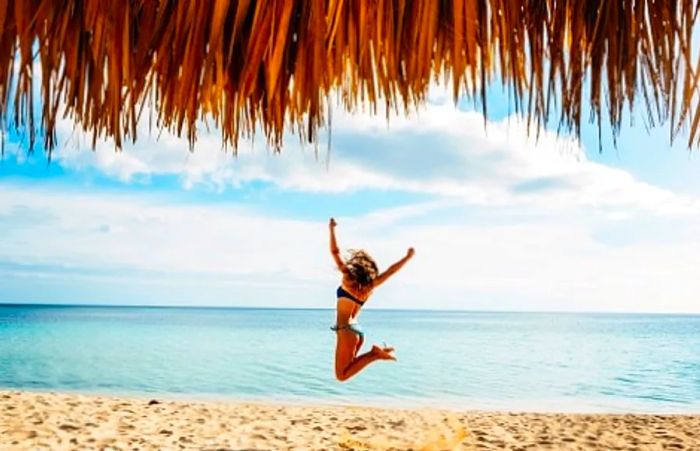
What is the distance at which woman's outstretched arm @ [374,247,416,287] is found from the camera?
3.71 metres

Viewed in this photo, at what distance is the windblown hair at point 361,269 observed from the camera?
4.05 metres

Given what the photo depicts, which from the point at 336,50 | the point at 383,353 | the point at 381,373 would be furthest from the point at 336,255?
the point at 381,373

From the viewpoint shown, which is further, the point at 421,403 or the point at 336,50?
the point at 421,403

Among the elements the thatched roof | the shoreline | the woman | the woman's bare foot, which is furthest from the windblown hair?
the shoreline

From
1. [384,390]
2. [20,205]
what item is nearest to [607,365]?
[384,390]

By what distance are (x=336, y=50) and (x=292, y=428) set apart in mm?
6408

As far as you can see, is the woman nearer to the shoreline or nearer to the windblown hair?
the windblown hair

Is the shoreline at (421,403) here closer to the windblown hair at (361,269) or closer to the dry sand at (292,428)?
the dry sand at (292,428)

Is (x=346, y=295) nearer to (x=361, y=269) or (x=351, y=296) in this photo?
(x=351, y=296)

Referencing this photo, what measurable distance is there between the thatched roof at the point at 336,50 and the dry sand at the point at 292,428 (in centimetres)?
496

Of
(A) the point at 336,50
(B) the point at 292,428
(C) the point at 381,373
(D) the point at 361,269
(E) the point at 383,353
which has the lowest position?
(C) the point at 381,373

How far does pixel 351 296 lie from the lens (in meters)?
4.11

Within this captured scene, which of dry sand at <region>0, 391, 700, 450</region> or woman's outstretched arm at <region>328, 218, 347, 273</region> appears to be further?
dry sand at <region>0, 391, 700, 450</region>

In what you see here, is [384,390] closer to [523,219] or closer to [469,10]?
[469,10]
